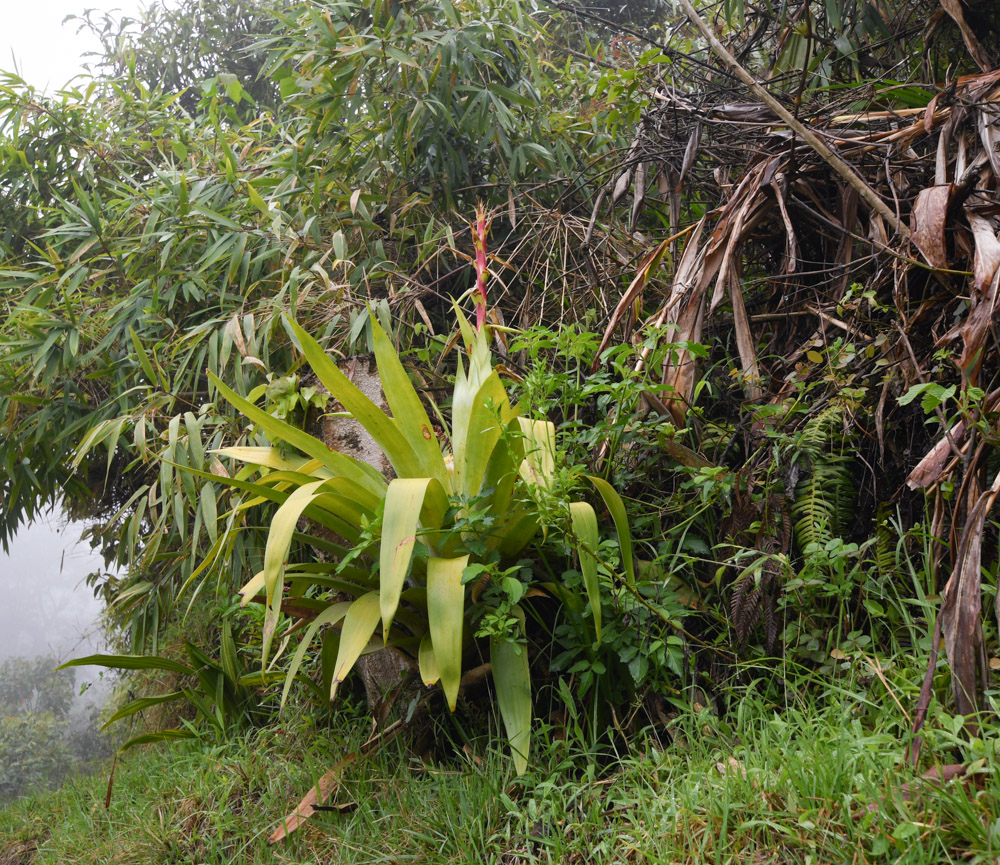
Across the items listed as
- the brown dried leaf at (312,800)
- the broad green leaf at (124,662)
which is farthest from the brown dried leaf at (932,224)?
the broad green leaf at (124,662)

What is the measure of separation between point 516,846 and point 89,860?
3.71 ft

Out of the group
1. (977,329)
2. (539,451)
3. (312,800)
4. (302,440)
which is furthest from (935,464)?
(312,800)

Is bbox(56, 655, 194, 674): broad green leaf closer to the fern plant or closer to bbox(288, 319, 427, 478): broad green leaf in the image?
bbox(288, 319, 427, 478): broad green leaf

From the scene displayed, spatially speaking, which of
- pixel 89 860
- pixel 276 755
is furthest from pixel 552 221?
pixel 89 860

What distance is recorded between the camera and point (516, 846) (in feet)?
4.15

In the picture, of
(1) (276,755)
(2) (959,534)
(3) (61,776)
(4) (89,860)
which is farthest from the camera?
(3) (61,776)

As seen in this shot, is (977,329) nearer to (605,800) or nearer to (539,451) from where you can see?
(539,451)

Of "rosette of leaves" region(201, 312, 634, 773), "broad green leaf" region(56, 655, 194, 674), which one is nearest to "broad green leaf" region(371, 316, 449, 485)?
"rosette of leaves" region(201, 312, 634, 773)

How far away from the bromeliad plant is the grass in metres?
0.14

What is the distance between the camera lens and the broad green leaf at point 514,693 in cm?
138

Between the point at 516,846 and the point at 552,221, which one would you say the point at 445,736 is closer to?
the point at 516,846

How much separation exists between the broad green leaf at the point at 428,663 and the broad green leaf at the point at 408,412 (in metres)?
0.34

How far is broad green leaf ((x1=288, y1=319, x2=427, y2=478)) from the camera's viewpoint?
5.20ft

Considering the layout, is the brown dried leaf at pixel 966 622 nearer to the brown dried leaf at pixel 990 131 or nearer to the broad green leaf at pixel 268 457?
the brown dried leaf at pixel 990 131
